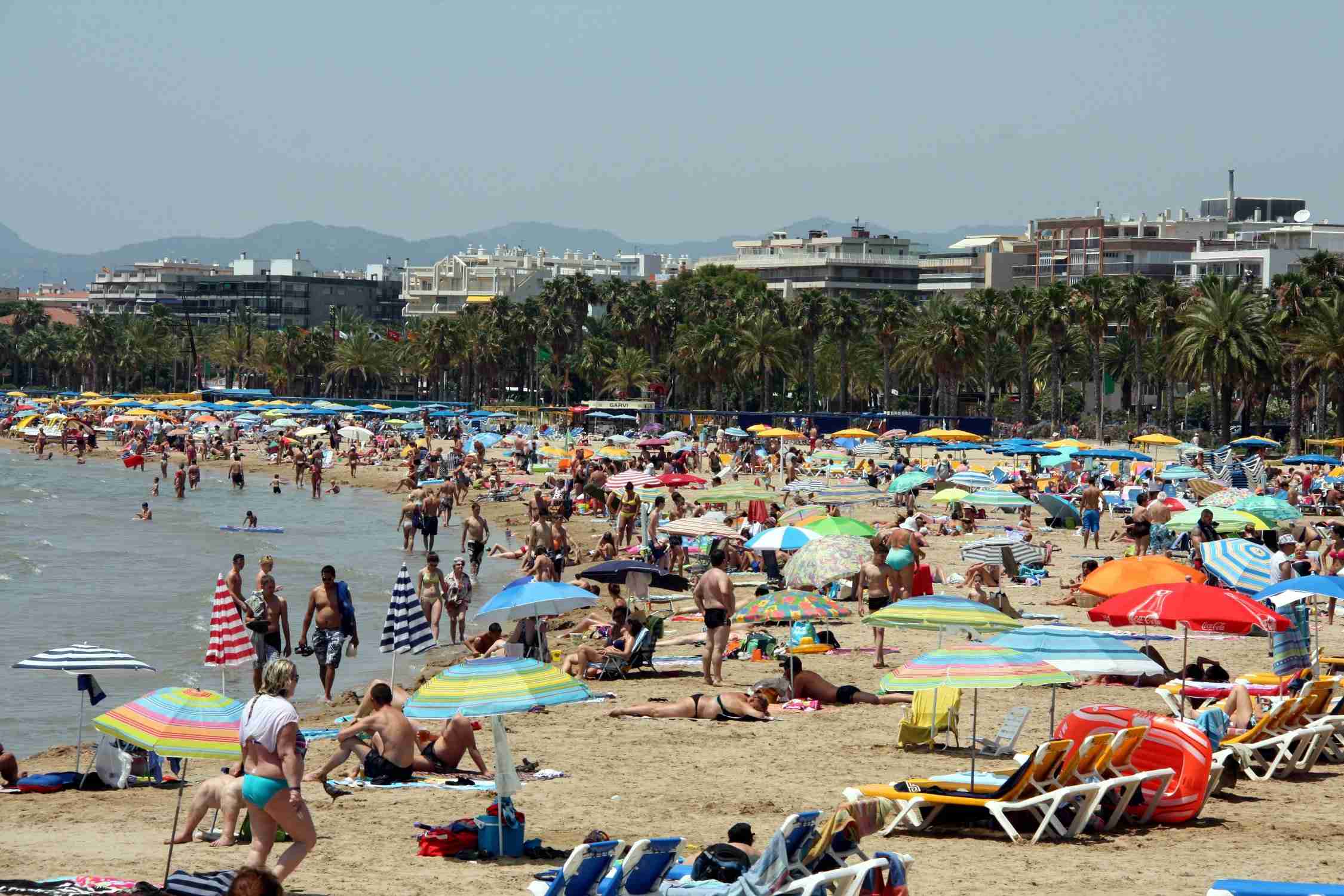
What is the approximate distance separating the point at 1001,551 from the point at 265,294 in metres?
150

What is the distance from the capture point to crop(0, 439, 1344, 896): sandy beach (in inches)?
314

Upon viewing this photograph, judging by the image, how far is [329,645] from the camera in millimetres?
14289

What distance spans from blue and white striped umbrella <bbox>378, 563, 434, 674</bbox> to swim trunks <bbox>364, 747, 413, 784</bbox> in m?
3.76

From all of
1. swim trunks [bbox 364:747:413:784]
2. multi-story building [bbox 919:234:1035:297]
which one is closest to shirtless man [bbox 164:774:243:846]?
swim trunks [bbox 364:747:413:784]

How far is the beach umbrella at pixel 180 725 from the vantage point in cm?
743

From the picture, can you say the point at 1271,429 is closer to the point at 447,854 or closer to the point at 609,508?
the point at 609,508

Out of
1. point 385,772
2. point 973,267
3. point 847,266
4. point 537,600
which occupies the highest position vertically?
point 973,267

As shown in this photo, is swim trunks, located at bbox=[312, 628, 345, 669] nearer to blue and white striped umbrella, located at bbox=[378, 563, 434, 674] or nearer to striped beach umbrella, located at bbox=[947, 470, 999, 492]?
blue and white striped umbrella, located at bbox=[378, 563, 434, 674]

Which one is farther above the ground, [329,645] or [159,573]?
[329,645]

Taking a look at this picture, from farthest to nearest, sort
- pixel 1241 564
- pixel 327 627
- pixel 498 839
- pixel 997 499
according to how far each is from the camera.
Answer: pixel 997 499
pixel 1241 564
pixel 327 627
pixel 498 839

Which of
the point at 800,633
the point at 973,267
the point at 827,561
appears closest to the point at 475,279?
the point at 973,267

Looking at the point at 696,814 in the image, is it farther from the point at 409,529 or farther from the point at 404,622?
the point at 409,529

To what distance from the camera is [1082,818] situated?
868cm

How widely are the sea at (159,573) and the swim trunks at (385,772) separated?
1.51 meters
